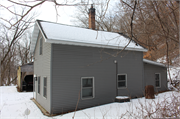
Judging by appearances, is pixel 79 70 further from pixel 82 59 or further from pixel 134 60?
pixel 134 60

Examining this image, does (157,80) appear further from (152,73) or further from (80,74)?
(80,74)

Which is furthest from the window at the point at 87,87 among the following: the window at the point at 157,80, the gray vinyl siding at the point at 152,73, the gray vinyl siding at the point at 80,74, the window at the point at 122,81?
the window at the point at 157,80

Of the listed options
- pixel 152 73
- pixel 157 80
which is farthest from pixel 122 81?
pixel 157 80

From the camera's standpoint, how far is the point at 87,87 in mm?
8320

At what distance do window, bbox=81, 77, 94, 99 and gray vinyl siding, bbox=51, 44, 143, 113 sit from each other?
241 millimetres

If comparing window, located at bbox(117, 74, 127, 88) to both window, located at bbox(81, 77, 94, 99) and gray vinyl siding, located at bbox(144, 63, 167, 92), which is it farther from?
gray vinyl siding, located at bbox(144, 63, 167, 92)

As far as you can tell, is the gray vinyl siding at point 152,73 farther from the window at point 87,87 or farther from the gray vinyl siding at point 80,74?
the window at point 87,87

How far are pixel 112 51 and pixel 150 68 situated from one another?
515cm

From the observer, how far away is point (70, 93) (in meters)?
7.70

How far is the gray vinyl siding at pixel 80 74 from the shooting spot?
24.3 feet

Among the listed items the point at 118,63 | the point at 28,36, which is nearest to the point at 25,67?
the point at 118,63

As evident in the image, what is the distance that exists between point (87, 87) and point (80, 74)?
93cm

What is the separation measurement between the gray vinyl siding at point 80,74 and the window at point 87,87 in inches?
9.5

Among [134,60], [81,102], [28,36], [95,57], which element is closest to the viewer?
[81,102]
